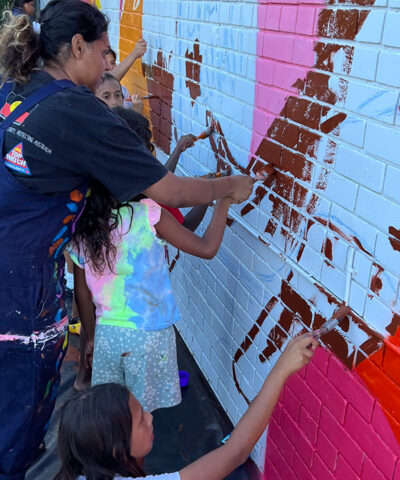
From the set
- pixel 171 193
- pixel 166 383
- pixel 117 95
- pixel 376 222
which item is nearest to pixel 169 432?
pixel 166 383

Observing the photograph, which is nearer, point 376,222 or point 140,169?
point 376,222

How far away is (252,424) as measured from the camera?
1688 mm

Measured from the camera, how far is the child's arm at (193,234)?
2336 mm

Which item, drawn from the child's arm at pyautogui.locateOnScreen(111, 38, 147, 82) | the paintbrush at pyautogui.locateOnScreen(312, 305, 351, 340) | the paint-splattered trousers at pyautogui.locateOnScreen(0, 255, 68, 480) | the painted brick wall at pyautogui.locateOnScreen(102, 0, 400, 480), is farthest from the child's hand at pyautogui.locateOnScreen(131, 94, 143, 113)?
the paintbrush at pyautogui.locateOnScreen(312, 305, 351, 340)

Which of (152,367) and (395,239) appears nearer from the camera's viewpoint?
(395,239)

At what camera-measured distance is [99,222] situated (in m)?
2.26

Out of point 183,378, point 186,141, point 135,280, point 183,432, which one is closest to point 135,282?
point 135,280

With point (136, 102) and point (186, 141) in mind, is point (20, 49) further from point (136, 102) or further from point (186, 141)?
point (136, 102)

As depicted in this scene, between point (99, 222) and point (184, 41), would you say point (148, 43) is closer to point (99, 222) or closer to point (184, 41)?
point (184, 41)

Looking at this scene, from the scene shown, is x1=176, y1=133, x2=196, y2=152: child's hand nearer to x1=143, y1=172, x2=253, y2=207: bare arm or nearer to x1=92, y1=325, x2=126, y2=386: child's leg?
x1=143, y1=172, x2=253, y2=207: bare arm

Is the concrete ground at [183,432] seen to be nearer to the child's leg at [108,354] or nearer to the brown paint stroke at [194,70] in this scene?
the child's leg at [108,354]

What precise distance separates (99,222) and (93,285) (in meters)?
0.36

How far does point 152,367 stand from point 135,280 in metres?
0.41

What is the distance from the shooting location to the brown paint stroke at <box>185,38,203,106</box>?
3.15 metres
